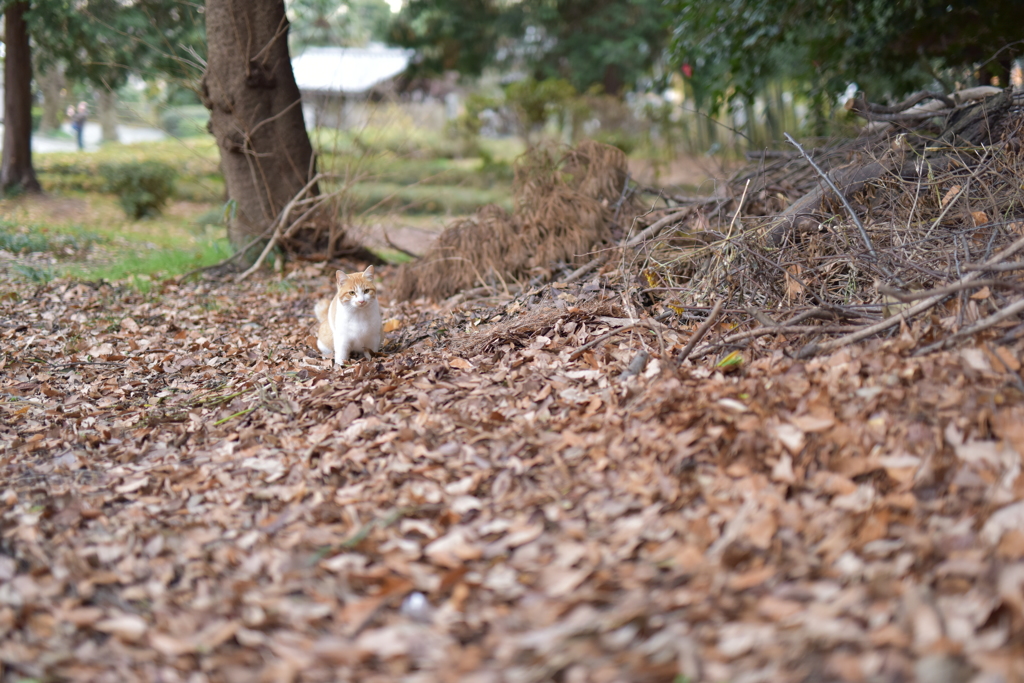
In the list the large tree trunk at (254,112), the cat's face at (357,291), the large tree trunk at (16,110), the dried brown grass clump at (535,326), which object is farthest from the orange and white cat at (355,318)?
the large tree trunk at (16,110)

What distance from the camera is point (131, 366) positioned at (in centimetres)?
512

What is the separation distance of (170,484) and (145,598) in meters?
0.84

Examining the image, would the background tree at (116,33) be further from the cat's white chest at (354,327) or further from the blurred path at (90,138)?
the blurred path at (90,138)

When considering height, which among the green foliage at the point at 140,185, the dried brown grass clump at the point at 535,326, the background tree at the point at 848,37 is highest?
the background tree at the point at 848,37

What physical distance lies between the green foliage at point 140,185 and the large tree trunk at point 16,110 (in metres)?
1.29

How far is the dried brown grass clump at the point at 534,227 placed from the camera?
19.4ft

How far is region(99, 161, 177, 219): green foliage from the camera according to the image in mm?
12516

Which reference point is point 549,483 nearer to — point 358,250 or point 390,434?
point 390,434

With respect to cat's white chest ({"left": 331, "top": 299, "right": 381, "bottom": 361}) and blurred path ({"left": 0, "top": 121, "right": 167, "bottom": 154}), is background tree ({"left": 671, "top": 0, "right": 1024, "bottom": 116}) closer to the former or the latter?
cat's white chest ({"left": 331, "top": 299, "right": 381, "bottom": 361})

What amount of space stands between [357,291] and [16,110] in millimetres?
12454

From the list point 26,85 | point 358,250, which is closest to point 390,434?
point 358,250

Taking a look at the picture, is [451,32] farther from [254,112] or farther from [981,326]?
[981,326]

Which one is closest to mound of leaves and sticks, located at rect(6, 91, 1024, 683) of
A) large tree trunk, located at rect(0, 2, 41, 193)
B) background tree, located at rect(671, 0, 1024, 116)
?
background tree, located at rect(671, 0, 1024, 116)

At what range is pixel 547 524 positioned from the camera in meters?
2.70
